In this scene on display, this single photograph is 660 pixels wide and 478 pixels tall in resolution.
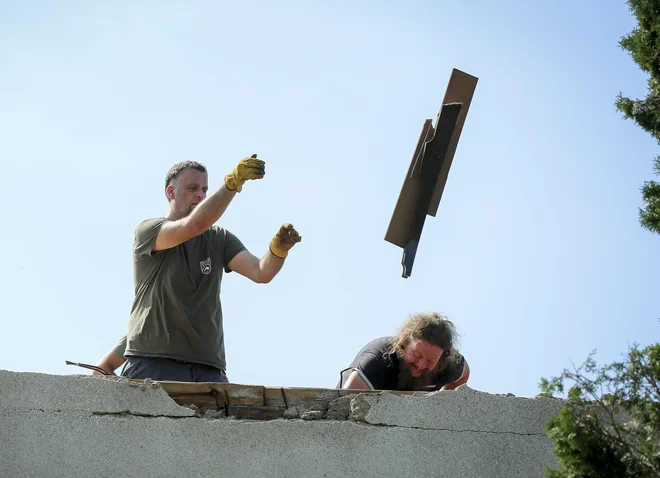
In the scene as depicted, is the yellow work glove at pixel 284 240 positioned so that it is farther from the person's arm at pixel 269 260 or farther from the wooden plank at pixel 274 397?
the wooden plank at pixel 274 397

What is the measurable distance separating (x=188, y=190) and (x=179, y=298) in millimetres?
751

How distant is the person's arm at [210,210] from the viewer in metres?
4.62

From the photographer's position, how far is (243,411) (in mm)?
3941

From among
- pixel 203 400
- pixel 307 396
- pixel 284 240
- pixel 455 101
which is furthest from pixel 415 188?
pixel 203 400

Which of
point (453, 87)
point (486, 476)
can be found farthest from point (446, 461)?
point (453, 87)

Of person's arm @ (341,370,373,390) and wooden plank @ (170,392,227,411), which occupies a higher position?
person's arm @ (341,370,373,390)

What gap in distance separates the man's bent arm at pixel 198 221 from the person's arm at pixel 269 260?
0.34 m

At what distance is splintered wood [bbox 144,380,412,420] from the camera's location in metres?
3.90

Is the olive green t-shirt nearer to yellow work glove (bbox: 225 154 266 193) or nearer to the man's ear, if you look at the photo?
the man's ear

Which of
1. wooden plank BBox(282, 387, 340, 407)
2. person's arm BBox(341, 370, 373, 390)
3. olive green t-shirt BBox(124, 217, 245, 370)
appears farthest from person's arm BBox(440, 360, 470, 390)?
olive green t-shirt BBox(124, 217, 245, 370)

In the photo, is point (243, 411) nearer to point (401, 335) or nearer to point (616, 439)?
point (401, 335)

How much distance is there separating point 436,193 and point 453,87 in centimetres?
65

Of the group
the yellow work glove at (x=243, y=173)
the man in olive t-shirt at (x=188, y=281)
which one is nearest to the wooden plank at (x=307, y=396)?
the man in olive t-shirt at (x=188, y=281)

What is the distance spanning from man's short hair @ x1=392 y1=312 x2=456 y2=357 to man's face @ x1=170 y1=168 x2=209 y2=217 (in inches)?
54.2
